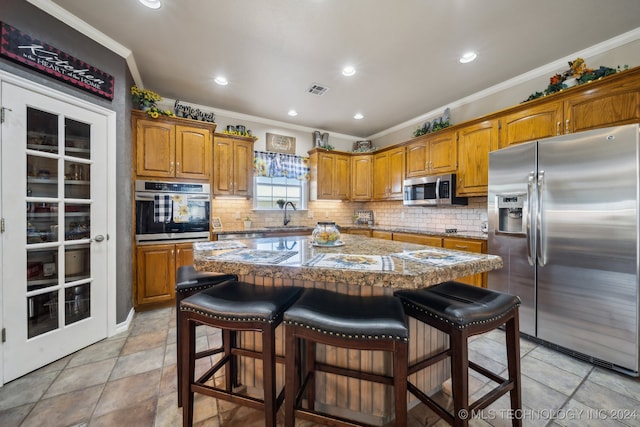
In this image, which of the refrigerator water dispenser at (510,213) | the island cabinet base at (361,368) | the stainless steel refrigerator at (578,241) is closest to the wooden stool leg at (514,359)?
the island cabinet base at (361,368)

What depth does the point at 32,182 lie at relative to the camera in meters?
1.88

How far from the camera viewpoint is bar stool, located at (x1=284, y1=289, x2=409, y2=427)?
948 millimetres

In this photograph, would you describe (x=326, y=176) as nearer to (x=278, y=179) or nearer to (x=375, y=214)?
(x=278, y=179)

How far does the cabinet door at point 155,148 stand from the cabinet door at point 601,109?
428 centimetres

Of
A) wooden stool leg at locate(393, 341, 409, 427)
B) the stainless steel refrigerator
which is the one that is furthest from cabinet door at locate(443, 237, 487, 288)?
wooden stool leg at locate(393, 341, 409, 427)

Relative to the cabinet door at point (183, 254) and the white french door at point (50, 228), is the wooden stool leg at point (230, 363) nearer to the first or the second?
the white french door at point (50, 228)

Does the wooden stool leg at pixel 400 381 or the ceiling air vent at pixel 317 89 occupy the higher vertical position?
the ceiling air vent at pixel 317 89

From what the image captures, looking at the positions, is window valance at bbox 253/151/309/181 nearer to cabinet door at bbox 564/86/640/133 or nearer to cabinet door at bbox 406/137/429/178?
cabinet door at bbox 406/137/429/178

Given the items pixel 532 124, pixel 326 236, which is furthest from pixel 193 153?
pixel 532 124

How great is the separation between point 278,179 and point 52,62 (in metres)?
3.00

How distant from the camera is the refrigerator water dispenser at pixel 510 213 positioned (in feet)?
7.80

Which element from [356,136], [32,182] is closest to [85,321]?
[32,182]

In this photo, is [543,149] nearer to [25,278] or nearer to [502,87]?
[502,87]

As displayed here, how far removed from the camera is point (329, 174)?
4715 millimetres
